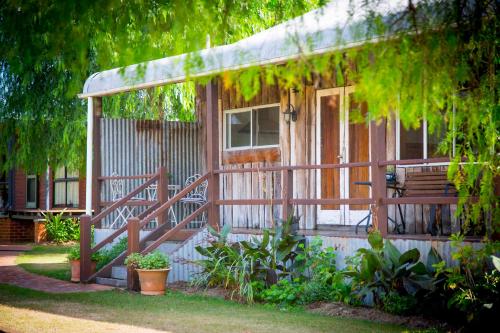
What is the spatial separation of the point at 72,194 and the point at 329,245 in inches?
625

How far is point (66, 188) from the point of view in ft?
85.8

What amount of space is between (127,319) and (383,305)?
10.4ft

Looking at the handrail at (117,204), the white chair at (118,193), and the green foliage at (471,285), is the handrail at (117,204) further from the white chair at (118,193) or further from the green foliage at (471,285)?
the green foliage at (471,285)

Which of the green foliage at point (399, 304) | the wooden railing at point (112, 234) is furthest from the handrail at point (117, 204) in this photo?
the green foliage at point (399, 304)

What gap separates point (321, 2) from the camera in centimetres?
576

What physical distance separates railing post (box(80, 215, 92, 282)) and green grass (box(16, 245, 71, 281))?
78 cm

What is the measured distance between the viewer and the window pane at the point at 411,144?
480 inches

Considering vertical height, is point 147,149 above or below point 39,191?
above

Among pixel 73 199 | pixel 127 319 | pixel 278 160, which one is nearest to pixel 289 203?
pixel 278 160

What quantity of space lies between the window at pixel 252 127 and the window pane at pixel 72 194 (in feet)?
37.7

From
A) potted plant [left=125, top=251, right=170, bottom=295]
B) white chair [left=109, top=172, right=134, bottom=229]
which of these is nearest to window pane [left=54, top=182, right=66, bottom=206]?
white chair [left=109, top=172, right=134, bottom=229]

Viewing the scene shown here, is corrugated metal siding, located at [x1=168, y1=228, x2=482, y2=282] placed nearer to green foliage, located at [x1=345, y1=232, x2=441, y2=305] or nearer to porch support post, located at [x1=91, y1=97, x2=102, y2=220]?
green foliage, located at [x1=345, y1=232, x2=441, y2=305]

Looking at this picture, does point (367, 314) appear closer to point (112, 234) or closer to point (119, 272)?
point (119, 272)

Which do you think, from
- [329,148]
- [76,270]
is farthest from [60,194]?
[329,148]
